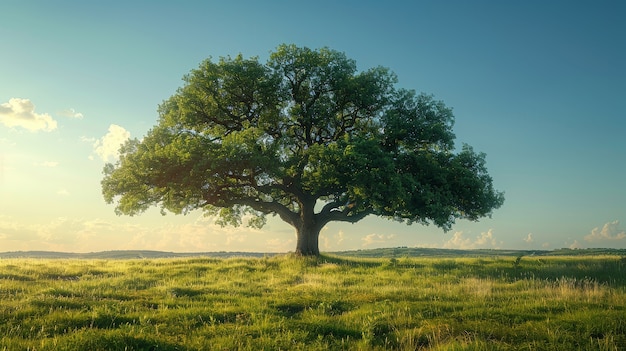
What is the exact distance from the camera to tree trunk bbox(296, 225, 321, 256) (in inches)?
1363

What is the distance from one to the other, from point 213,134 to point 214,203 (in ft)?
17.3

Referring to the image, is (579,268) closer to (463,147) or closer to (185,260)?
(463,147)

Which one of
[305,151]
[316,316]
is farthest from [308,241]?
[316,316]

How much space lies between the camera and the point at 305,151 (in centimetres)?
3192

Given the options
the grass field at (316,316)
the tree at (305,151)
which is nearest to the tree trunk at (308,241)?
the tree at (305,151)

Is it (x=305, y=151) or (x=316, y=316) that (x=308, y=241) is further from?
(x=316, y=316)

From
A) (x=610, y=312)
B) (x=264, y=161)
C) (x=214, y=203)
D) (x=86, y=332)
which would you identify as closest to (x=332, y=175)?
(x=264, y=161)

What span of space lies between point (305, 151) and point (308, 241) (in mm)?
7355

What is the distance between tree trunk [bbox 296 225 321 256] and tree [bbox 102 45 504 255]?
80 mm

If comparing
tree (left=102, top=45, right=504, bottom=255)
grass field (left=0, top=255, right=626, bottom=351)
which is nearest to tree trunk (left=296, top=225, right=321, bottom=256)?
tree (left=102, top=45, right=504, bottom=255)

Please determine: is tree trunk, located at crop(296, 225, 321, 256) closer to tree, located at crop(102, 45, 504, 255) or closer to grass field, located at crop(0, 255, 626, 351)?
tree, located at crop(102, 45, 504, 255)

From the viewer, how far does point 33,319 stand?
1174 cm

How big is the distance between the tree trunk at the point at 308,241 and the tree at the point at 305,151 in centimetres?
8

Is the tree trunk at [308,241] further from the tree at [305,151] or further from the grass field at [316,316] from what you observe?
the grass field at [316,316]
